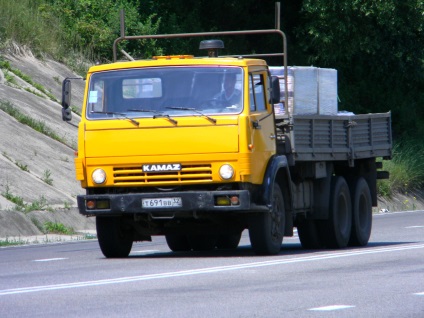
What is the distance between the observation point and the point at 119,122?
50.4ft

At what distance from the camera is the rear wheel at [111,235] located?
1577 cm

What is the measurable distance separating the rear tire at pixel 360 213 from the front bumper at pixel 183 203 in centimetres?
347

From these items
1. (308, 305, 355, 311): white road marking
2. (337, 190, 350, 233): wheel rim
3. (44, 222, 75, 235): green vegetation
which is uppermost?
(308, 305, 355, 311): white road marking

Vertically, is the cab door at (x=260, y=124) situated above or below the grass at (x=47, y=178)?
above

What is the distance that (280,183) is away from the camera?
1616cm

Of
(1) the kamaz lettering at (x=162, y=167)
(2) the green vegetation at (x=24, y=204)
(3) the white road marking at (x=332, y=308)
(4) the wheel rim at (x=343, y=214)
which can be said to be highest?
(1) the kamaz lettering at (x=162, y=167)

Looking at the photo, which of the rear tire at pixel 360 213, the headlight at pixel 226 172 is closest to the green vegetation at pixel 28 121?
the rear tire at pixel 360 213

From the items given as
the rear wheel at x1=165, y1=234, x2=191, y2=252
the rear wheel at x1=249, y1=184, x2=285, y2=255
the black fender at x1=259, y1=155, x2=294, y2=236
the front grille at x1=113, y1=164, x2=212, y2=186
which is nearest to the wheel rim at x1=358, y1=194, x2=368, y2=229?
the black fender at x1=259, y1=155, x2=294, y2=236

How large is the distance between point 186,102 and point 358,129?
13.5 ft

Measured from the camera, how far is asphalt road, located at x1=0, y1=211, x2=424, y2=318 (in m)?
9.91

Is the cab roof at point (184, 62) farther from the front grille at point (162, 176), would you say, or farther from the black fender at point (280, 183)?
the front grille at point (162, 176)

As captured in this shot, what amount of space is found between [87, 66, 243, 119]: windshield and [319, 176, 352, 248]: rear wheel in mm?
3011

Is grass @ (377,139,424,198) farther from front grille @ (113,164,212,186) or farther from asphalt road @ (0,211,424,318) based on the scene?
front grille @ (113,164,212,186)

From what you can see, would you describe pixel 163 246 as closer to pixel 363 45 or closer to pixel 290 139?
pixel 290 139
